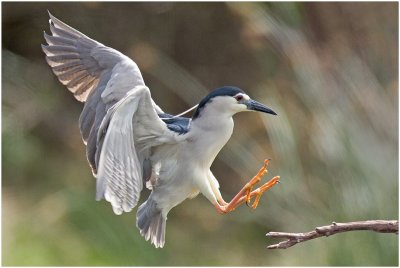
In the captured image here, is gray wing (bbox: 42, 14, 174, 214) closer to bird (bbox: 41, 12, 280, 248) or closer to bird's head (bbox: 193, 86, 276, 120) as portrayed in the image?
bird (bbox: 41, 12, 280, 248)

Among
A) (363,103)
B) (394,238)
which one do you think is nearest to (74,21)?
(363,103)

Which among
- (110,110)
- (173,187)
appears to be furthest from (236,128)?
(110,110)

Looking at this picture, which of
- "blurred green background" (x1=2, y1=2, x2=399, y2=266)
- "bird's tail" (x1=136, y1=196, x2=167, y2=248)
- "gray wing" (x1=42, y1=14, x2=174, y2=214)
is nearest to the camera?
"gray wing" (x1=42, y1=14, x2=174, y2=214)

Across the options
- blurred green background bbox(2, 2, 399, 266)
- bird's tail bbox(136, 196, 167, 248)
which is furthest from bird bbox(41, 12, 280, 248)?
blurred green background bbox(2, 2, 399, 266)

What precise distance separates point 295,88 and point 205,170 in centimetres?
229

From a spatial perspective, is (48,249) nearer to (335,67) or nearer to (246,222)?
(246,222)

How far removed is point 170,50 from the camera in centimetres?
584

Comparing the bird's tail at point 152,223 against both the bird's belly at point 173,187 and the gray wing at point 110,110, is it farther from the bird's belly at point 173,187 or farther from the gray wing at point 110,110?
the gray wing at point 110,110

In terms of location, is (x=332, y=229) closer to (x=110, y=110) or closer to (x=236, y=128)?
(x=110, y=110)

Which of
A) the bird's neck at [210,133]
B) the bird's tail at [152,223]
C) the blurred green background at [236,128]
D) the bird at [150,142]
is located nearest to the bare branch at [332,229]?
the bird at [150,142]

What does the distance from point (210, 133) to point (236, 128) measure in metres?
3.01

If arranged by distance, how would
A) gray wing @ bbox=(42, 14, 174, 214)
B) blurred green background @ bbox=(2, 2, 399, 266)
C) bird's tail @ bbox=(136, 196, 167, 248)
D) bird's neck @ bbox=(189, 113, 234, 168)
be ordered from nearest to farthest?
gray wing @ bbox=(42, 14, 174, 214) < bird's neck @ bbox=(189, 113, 234, 168) < bird's tail @ bbox=(136, 196, 167, 248) < blurred green background @ bbox=(2, 2, 399, 266)

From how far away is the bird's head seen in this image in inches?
103

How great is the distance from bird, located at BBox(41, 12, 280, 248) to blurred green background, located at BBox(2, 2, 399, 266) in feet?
3.76
